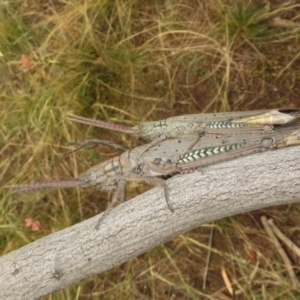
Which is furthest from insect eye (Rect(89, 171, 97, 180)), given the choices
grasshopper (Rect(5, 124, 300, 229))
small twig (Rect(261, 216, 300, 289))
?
small twig (Rect(261, 216, 300, 289))

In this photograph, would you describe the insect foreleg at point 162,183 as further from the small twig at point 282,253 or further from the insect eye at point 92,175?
the small twig at point 282,253

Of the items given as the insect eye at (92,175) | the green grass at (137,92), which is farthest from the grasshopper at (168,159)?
the green grass at (137,92)

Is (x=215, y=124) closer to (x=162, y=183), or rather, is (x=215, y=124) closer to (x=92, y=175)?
(x=162, y=183)

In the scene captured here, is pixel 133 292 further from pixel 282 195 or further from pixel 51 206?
pixel 282 195

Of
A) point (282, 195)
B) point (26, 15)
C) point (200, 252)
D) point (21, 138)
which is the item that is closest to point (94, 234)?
point (282, 195)

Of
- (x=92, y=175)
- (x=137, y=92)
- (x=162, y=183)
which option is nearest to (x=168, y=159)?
(x=162, y=183)
